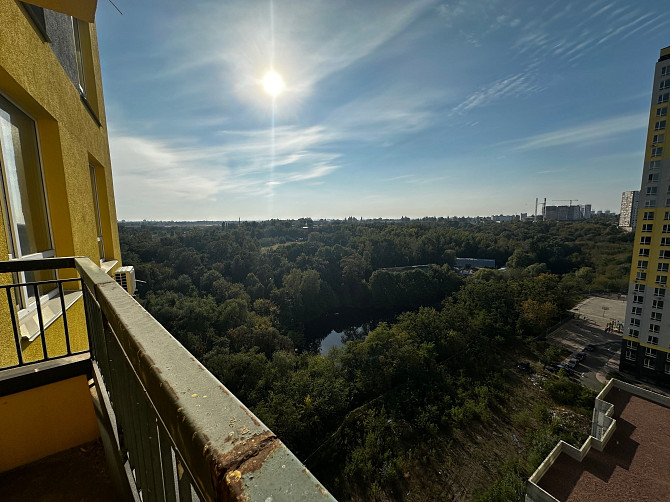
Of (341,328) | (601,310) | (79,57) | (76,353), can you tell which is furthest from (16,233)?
(601,310)

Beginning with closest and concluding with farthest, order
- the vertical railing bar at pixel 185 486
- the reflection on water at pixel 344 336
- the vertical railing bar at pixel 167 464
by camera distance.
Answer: the vertical railing bar at pixel 185 486 → the vertical railing bar at pixel 167 464 → the reflection on water at pixel 344 336

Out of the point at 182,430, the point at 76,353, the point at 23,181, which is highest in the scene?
the point at 23,181

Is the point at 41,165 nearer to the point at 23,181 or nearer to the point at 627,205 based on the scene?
the point at 23,181

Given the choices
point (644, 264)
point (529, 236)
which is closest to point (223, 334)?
point (644, 264)

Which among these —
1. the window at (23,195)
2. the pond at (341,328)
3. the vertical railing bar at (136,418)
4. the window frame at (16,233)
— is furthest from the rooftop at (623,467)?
the pond at (341,328)

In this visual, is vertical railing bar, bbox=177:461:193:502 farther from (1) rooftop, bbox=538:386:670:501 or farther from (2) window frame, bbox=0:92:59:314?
(1) rooftop, bbox=538:386:670:501

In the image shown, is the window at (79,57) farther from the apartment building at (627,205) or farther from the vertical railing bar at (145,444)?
the apartment building at (627,205)

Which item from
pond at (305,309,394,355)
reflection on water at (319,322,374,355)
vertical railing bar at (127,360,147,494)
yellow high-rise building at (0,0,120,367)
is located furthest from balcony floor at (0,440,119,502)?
reflection on water at (319,322,374,355)
